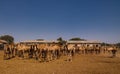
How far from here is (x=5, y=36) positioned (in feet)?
322

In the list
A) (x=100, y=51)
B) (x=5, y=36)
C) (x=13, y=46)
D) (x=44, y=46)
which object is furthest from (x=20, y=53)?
(x=5, y=36)

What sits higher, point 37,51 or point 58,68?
point 37,51

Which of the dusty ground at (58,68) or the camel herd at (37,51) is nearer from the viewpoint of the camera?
the dusty ground at (58,68)

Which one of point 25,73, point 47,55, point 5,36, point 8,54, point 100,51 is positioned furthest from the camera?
point 5,36

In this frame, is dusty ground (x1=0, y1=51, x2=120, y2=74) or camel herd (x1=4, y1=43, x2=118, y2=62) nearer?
dusty ground (x1=0, y1=51, x2=120, y2=74)

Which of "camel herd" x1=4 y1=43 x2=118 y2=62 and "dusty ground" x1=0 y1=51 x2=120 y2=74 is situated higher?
"camel herd" x1=4 y1=43 x2=118 y2=62

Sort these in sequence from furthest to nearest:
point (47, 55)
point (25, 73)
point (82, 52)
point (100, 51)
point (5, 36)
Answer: point (5, 36)
point (100, 51)
point (82, 52)
point (47, 55)
point (25, 73)

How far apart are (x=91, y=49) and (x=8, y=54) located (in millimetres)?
19921

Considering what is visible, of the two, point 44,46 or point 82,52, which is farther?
point 82,52

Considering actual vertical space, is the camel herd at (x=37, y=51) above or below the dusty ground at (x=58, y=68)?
above

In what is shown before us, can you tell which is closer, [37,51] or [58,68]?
[58,68]

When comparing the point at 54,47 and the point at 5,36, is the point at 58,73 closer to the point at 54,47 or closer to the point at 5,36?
the point at 54,47

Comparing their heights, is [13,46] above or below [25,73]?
above

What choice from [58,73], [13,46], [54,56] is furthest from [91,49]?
[58,73]
